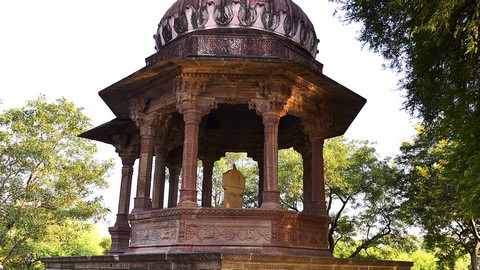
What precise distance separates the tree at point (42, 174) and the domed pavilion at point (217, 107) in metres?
9.99

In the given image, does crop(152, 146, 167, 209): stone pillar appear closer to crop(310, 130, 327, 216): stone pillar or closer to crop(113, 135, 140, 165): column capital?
crop(113, 135, 140, 165): column capital

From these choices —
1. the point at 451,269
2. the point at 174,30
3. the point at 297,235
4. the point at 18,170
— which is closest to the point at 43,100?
the point at 18,170

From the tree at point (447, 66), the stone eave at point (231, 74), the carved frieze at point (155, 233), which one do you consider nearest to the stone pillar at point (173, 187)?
the stone eave at point (231, 74)

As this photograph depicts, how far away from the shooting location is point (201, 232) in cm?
973

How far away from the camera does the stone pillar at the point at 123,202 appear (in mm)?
13336

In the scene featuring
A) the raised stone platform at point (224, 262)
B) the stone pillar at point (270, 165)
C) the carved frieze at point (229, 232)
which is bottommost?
the raised stone platform at point (224, 262)

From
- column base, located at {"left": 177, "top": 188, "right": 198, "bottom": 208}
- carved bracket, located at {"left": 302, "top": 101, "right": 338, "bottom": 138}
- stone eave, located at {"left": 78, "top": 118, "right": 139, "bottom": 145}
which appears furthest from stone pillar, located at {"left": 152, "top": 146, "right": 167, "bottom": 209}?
carved bracket, located at {"left": 302, "top": 101, "right": 338, "bottom": 138}

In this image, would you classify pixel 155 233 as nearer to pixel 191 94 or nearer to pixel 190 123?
pixel 190 123

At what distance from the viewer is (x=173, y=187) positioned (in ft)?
52.2

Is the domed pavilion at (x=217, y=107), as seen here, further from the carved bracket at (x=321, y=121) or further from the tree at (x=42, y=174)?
the tree at (x=42, y=174)

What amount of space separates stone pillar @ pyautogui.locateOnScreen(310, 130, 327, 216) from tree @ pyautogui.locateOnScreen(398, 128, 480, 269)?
33.1 ft

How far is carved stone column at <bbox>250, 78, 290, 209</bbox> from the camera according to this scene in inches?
392

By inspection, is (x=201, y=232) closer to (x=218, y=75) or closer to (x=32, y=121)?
(x=218, y=75)

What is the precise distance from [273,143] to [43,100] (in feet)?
61.0
